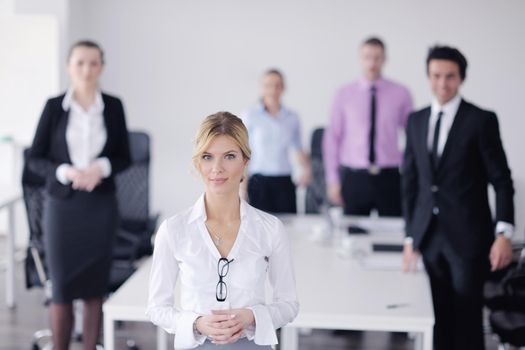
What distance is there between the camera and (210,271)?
2357 mm

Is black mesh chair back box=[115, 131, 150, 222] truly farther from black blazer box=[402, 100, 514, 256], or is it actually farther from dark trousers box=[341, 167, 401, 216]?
black blazer box=[402, 100, 514, 256]

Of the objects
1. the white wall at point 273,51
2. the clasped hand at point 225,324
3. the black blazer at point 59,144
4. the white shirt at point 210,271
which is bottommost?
the clasped hand at point 225,324

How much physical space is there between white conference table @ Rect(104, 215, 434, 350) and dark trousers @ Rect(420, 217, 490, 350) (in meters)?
0.09

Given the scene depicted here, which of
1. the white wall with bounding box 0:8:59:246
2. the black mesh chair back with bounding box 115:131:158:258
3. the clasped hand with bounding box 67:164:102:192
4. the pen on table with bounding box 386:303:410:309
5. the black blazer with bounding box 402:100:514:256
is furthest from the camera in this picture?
the white wall with bounding box 0:8:59:246

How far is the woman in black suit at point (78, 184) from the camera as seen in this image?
3969 millimetres

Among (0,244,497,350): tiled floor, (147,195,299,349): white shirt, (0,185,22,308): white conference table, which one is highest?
(147,195,299,349): white shirt

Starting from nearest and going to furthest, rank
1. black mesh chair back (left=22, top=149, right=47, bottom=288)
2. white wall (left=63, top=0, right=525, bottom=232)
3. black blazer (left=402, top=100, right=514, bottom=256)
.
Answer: black blazer (left=402, top=100, right=514, bottom=256), black mesh chair back (left=22, top=149, right=47, bottom=288), white wall (left=63, top=0, right=525, bottom=232)

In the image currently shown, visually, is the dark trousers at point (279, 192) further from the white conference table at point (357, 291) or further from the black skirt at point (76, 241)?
the black skirt at point (76, 241)

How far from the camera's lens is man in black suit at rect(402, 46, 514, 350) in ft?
11.3

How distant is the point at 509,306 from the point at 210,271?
Result: 1.94 m

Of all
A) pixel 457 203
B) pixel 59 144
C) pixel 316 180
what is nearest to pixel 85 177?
pixel 59 144

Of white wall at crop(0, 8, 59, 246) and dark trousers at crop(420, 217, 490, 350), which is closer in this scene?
dark trousers at crop(420, 217, 490, 350)

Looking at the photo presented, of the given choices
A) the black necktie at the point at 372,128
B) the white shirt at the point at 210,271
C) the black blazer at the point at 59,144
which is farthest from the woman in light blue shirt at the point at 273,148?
the white shirt at the point at 210,271

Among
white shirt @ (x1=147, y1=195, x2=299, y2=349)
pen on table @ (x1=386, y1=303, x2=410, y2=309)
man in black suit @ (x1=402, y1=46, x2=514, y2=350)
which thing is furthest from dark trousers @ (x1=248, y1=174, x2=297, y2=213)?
→ white shirt @ (x1=147, y1=195, x2=299, y2=349)
